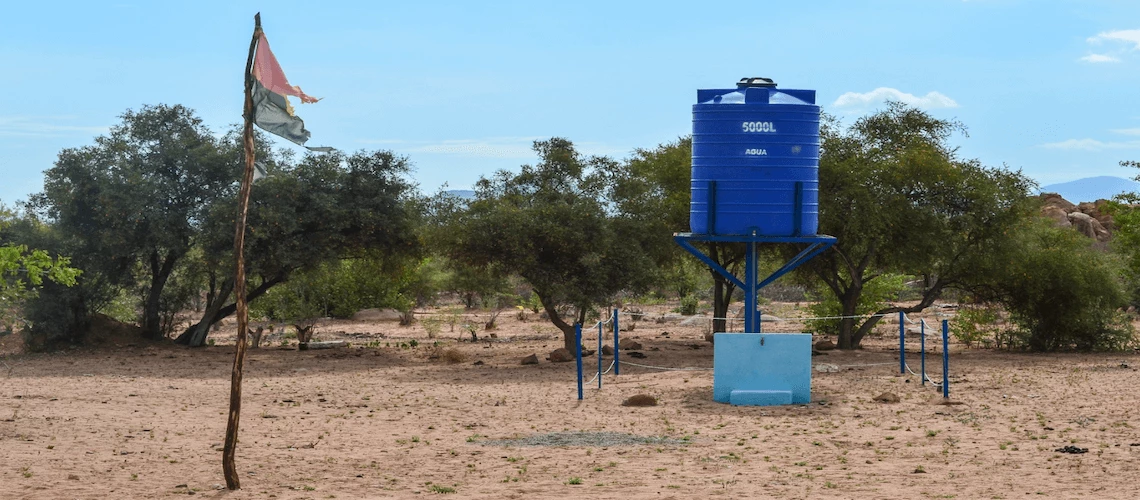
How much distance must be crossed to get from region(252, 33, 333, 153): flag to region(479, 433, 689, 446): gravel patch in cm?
444

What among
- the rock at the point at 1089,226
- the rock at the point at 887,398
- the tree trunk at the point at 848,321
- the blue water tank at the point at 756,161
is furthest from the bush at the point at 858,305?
the rock at the point at 1089,226

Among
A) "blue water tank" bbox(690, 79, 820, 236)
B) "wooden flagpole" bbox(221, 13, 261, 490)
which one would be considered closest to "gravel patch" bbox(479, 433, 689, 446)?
"wooden flagpole" bbox(221, 13, 261, 490)

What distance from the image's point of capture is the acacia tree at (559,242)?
22531 mm

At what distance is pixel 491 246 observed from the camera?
74.6ft

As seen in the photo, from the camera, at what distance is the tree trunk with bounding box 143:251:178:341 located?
27.3 metres

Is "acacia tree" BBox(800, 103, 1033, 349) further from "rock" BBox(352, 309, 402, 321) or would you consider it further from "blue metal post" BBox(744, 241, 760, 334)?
"rock" BBox(352, 309, 402, 321)

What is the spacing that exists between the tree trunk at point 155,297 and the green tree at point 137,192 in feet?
0.25

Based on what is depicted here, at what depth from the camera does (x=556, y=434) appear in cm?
1317

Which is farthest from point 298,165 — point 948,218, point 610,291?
point 948,218

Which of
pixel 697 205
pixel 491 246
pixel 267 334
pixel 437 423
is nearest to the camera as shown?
pixel 437 423

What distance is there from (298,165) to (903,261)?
44.4ft

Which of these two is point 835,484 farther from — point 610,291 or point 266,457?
point 610,291

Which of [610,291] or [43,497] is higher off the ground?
[610,291]

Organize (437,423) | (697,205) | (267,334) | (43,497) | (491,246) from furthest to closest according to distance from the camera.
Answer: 1. (267,334)
2. (491,246)
3. (697,205)
4. (437,423)
5. (43,497)
